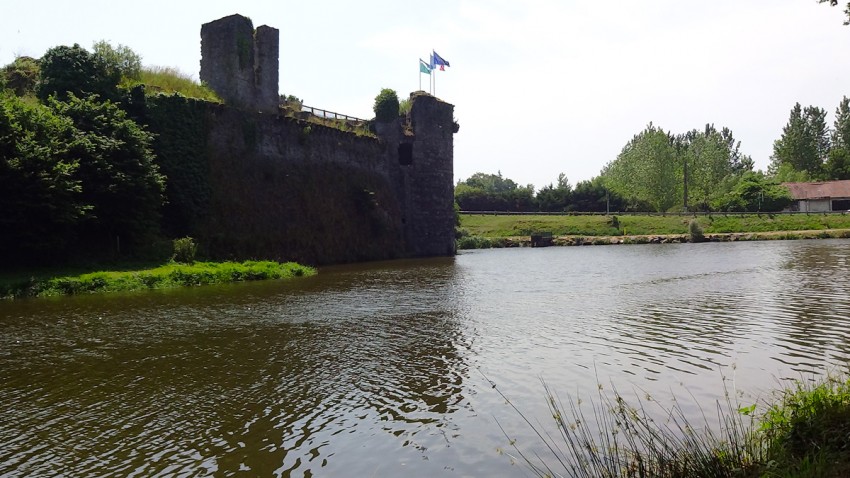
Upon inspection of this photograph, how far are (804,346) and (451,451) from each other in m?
8.51

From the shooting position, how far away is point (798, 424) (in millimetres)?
5691

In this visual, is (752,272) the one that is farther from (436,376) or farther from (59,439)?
(59,439)

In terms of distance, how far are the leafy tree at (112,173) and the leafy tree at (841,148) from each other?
114919 millimetres

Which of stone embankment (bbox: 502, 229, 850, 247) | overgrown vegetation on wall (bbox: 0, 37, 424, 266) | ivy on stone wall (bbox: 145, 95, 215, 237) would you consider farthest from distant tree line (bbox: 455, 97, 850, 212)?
ivy on stone wall (bbox: 145, 95, 215, 237)

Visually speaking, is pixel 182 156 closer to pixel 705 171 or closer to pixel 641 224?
pixel 641 224

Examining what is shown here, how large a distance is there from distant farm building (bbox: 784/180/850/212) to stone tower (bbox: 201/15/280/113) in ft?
274

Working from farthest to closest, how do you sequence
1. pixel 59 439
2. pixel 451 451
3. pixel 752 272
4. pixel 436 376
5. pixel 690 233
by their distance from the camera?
pixel 690 233 < pixel 752 272 < pixel 436 376 < pixel 59 439 < pixel 451 451

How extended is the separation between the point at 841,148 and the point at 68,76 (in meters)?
130

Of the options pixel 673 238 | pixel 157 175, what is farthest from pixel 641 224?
pixel 157 175

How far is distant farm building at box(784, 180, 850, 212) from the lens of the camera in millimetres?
90250

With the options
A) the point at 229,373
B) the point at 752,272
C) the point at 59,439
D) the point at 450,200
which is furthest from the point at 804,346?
the point at 450,200

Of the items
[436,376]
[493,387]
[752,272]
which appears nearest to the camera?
[493,387]

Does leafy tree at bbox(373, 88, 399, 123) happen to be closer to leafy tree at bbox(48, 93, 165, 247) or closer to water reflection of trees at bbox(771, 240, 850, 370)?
leafy tree at bbox(48, 93, 165, 247)

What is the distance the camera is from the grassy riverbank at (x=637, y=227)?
68875 millimetres
